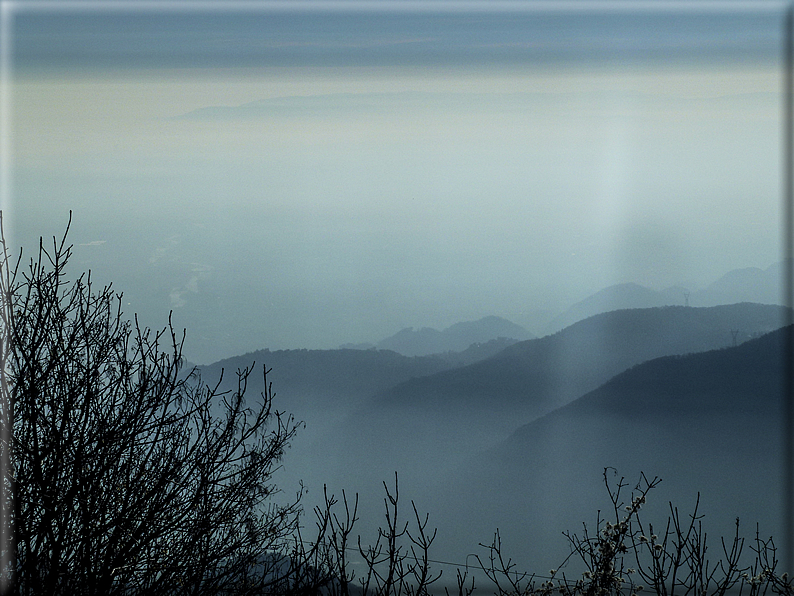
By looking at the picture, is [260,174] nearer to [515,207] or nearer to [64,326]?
[515,207]

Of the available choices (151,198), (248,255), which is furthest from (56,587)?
(248,255)

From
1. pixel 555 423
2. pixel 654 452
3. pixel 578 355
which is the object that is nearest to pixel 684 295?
pixel 578 355

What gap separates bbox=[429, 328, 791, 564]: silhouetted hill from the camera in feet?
47.3

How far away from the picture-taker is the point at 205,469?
2.22 meters

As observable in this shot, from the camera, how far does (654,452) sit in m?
16.9

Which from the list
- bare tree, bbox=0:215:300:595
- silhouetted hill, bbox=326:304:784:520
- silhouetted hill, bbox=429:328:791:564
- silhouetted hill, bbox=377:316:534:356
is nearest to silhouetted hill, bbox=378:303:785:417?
silhouetted hill, bbox=326:304:784:520

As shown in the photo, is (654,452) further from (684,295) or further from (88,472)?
(88,472)

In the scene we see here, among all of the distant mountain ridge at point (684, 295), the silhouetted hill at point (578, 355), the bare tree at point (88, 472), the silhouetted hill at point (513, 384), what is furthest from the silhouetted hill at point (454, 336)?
the bare tree at point (88, 472)

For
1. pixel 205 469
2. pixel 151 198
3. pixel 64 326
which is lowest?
pixel 205 469

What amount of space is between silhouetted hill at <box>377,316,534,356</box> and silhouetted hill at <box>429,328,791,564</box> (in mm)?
3371

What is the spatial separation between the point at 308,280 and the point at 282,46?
810 centimetres

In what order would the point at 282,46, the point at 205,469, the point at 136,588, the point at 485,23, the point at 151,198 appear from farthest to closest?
the point at 151,198 < the point at 282,46 < the point at 485,23 < the point at 205,469 < the point at 136,588

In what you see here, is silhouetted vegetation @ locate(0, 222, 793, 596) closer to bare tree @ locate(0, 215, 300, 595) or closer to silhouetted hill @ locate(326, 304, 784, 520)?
bare tree @ locate(0, 215, 300, 595)

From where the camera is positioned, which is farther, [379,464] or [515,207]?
[379,464]
